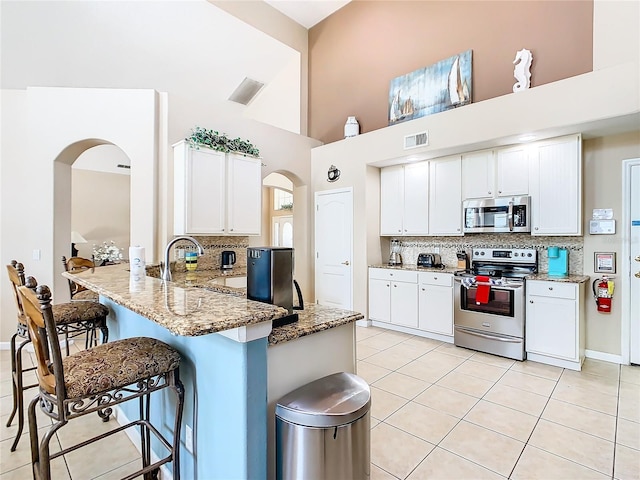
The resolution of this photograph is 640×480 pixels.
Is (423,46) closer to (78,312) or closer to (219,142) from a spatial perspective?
(219,142)

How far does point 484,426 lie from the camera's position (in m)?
2.30

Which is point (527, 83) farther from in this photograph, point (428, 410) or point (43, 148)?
point (43, 148)

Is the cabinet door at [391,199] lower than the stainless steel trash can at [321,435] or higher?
higher

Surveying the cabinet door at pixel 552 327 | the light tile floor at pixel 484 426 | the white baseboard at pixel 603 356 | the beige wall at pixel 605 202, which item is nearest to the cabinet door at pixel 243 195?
the light tile floor at pixel 484 426

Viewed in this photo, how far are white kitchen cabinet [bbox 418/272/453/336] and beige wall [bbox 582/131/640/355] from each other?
1.41 metres

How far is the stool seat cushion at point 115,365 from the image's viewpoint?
132 centimetres

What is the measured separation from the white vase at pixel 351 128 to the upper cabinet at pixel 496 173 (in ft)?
6.13

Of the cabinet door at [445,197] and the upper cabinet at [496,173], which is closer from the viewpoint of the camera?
the upper cabinet at [496,173]

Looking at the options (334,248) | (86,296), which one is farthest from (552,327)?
(86,296)

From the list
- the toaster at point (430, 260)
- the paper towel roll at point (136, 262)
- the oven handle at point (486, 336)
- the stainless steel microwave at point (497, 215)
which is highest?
the stainless steel microwave at point (497, 215)

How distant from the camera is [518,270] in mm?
3916

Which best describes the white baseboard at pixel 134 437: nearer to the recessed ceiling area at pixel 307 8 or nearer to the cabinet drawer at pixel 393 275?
the cabinet drawer at pixel 393 275

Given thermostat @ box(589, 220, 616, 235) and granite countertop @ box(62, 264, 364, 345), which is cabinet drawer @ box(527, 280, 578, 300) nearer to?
thermostat @ box(589, 220, 616, 235)

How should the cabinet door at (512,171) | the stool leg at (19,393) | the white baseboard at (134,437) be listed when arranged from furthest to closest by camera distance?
the cabinet door at (512,171) → the stool leg at (19,393) → the white baseboard at (134,437)
